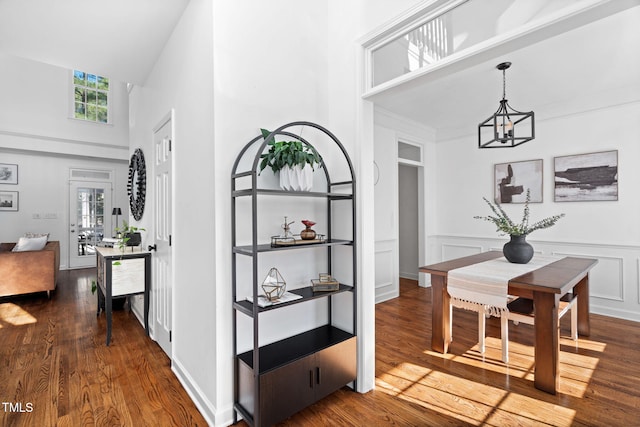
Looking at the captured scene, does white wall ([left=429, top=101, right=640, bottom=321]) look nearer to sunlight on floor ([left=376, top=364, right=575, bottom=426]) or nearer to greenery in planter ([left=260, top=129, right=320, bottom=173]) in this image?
sunlight on floor ([left=376, top=364, right=575, bottom=426])

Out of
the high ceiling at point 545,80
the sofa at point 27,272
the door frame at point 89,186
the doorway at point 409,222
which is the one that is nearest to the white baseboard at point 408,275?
the doorway at point 409,222

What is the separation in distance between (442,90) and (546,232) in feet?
7.65

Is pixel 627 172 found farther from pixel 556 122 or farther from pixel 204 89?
pixel 204 89

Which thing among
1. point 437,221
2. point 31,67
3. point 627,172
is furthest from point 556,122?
point 31,67

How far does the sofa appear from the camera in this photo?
4.20 meters

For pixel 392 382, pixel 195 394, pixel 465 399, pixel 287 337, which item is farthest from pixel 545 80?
pixel 195 394

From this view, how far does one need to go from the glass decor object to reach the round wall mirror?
83.8 inches

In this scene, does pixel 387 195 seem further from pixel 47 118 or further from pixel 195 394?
pixel 47 118

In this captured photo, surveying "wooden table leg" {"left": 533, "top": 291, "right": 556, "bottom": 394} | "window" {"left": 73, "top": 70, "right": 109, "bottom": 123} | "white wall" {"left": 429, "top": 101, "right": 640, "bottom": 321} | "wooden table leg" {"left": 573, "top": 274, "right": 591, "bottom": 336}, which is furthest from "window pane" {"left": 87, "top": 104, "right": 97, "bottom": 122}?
"wooden table leg" {"left": 573, "top": 274, "right": 591, "bottom": 336}

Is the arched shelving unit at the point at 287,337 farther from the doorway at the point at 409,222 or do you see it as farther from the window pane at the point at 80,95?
the window pane at the point at 80,95

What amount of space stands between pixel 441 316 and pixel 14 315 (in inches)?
189

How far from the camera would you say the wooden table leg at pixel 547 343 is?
6.98 ft

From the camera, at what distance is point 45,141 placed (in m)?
6.46

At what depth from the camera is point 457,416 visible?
1.91 metres
